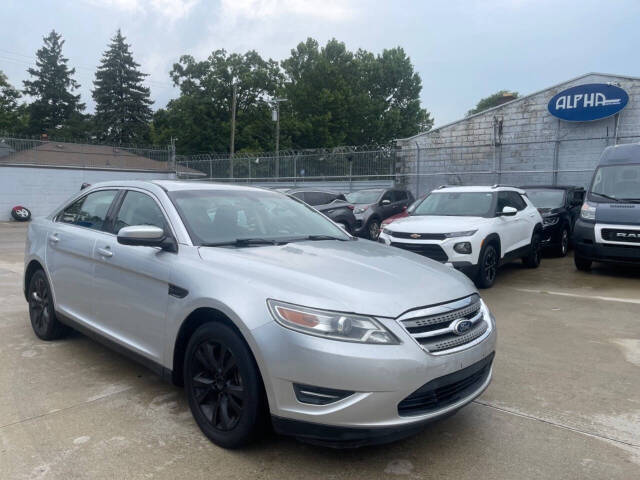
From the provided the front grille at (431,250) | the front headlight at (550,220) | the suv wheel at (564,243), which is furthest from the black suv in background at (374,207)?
the front grille at (431,250)

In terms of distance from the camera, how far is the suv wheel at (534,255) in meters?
9.57

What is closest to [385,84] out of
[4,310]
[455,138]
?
[455,138]

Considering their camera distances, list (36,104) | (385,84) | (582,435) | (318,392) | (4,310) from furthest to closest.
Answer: (36,104), (385,84), (4,310), (582,435), (318,392)

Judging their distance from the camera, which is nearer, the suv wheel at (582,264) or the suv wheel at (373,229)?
the suv wheel at (582,264)

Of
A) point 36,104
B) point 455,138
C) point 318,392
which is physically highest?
point 36,104

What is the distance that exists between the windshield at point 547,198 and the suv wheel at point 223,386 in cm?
1028

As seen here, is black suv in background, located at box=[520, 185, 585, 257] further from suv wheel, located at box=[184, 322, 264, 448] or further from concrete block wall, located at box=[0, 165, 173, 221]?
concrete block wall, located at box=[0, 165, 173, 221]

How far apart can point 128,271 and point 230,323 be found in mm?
1168

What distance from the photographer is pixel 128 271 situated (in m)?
3.63

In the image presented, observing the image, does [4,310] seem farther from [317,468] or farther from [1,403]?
[317,468]

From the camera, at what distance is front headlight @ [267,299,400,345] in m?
2.56

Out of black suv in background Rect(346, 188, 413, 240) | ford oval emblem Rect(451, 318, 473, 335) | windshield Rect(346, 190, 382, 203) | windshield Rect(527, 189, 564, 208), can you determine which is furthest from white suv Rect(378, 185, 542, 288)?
windshield Rect(346, 190, 382, 203)

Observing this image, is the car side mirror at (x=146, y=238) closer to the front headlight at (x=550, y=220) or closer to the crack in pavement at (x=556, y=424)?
the crack in pavement at (x=556, y=424)

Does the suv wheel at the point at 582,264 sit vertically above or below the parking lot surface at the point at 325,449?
above
